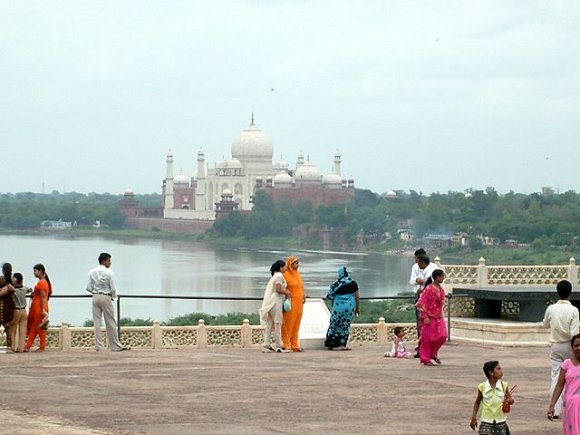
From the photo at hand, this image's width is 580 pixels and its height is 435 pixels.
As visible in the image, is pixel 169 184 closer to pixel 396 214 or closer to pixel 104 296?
pixel 396 214

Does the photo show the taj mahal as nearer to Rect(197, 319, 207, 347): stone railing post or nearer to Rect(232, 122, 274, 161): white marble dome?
Rect(232, 122, 274, 161): white marble dome

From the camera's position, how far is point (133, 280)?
52.8 m

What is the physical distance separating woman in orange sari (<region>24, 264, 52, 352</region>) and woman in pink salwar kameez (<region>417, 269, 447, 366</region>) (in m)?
2.64

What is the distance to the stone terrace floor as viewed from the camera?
6.84 m

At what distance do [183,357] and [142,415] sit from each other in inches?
116

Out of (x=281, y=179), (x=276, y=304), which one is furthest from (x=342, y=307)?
(x=281, y=179)

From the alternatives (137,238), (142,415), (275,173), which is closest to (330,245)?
(275,173)

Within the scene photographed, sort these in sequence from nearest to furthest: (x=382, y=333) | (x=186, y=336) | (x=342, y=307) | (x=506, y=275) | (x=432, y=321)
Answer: (x=432, y=321) < (x=342, y=307) < (x=186, y=336) < (x=382, y=333) < (x=506, y=275)

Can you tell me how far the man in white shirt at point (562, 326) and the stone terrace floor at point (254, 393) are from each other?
0.94 feet

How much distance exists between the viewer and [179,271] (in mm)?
59750

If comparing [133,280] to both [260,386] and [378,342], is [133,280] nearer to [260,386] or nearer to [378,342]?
[378,342]

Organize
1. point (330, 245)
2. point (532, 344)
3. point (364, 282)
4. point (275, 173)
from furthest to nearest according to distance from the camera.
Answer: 1. point (275, 173)
2. point (330, 245)
3. point (364, 282)
4. point (532, 344)

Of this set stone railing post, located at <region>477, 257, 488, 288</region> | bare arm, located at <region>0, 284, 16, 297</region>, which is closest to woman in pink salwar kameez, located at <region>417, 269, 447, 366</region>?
bare arm, located at <region>0, 284, 16, 297</region>

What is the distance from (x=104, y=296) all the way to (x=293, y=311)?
134cm
